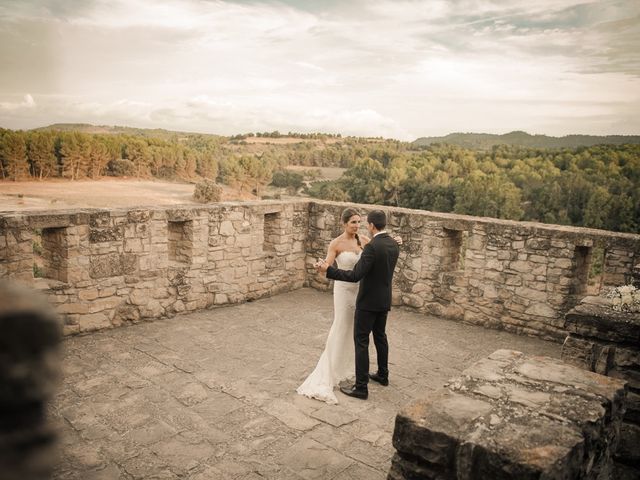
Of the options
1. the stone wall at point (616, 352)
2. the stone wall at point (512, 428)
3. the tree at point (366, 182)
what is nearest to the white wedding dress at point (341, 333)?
the stone wall at point (616, 352)

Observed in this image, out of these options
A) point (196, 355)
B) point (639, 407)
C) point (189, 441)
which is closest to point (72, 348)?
point (196, 355)

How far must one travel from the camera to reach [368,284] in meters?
4.91

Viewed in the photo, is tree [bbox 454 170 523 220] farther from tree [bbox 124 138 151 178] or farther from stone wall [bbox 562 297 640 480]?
stone wall [bbox 562 297 640 480]

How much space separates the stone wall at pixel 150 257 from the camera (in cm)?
598

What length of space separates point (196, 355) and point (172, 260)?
212 centimetres

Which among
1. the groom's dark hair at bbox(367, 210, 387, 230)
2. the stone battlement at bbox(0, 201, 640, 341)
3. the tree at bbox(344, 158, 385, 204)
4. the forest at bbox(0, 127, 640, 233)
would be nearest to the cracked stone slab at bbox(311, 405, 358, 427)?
the groom's dark hair at bbox(367, 210, 387, 230)

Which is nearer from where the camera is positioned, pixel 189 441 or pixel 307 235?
pixel 189 441

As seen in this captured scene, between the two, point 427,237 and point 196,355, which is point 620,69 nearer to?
point 427,237

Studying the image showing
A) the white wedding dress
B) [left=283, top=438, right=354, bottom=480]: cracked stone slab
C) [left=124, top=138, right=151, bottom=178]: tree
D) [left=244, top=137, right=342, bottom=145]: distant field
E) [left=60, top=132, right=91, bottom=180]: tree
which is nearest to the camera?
[left=283, top=438, right=354, bottom=480]: cracked stone slab

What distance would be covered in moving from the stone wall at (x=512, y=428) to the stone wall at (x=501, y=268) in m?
4.57

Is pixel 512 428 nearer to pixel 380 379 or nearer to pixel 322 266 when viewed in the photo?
pixel 322 266

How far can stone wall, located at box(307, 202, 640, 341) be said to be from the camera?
6.68m

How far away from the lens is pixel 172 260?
24.5 feet

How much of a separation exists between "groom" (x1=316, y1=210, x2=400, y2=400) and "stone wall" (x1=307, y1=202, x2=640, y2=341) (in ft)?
9.74
